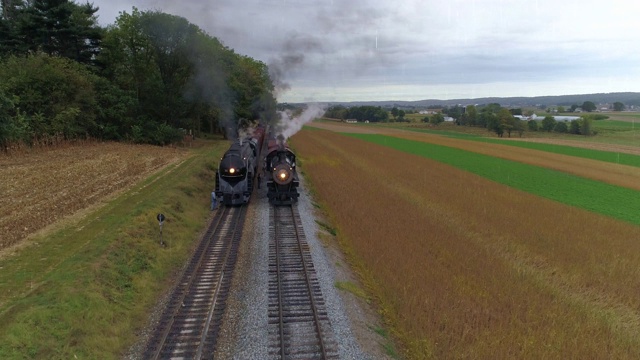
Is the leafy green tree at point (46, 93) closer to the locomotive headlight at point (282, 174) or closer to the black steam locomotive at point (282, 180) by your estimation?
the black steam locomotive at point (282, 180)

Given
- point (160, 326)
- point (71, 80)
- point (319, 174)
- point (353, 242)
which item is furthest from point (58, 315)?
point (71, 80)

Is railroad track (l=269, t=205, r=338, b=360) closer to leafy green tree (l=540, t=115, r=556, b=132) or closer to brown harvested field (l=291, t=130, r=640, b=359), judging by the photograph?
brown harvested field (l=291, t=130, r=640, b=359)

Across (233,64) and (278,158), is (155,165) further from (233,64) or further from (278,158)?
(233,64)

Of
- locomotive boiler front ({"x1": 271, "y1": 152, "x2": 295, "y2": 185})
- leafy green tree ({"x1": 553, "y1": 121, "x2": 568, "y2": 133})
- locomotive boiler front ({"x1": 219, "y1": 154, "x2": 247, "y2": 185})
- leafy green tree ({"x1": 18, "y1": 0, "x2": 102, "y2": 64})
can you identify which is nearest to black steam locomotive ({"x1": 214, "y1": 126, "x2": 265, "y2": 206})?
locomotive boiler front ({"x1": 219, "y1": 154, "x2": 247, "y2": 185})

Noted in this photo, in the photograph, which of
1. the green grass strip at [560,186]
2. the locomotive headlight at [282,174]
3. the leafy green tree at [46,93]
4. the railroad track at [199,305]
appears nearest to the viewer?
the railroad track at [199,305]

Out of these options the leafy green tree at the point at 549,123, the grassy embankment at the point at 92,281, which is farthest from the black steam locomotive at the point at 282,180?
the leafy green tree at the point at 549,123

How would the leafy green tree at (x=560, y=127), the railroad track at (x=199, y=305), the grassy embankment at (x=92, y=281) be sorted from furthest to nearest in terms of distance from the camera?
the leafy green tree at (x=560, y=127) < the railroad track at (x=199, y=305) < the grassy embankment at (x=92, y=281)
